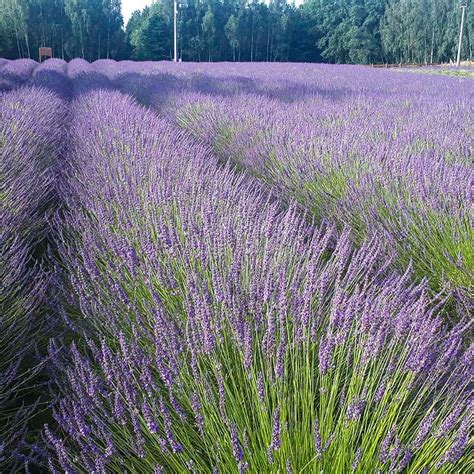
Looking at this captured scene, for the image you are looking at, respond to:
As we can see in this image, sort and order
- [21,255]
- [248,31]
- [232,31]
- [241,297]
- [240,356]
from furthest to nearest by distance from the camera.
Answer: [248,31] → [232,31] → [21,255] → [241,297] → [240,356]

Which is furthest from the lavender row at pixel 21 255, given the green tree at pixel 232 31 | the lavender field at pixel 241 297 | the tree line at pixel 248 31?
the green tree at pixel 232 31

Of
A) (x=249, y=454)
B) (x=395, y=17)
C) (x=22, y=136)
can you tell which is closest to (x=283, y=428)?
(x=249, y=454)

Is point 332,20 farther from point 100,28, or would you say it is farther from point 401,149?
point 401,149

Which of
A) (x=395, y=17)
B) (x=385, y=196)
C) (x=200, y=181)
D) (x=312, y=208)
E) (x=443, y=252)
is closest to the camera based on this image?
(x=443, y=252)

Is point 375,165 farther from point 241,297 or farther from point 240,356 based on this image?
point 240,356

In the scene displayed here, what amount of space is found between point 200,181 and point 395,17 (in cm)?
5235

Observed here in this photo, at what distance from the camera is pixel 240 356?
4.77 feet

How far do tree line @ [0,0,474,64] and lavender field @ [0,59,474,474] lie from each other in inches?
1597

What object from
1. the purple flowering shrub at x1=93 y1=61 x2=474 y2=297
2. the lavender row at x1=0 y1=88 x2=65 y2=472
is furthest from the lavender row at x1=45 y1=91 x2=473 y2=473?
the purple flowering shrub at x1=93 y1=61 x2=474 y2=297

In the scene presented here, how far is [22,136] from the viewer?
165 inches

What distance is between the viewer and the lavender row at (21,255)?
1.64 m

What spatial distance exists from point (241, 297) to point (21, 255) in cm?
102

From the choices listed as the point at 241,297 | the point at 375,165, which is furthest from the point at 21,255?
the point at 375,165

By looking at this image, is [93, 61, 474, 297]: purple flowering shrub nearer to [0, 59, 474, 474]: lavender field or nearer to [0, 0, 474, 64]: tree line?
[0, 59, 474, 474]: lavender field
